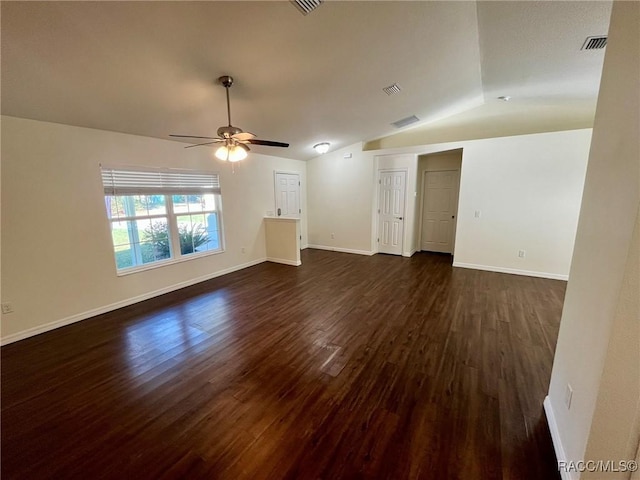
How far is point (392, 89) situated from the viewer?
3617 mm

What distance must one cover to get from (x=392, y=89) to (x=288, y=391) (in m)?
3.82

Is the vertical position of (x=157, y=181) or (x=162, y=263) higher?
(x=157, y=181)

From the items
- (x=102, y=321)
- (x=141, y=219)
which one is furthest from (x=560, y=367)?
(x=141, y=219)

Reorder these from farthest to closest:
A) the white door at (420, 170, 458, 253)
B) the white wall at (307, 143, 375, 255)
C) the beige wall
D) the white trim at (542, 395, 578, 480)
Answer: the white wall at (307, 143, 375, 255)
the white door at (420, 170, 458, 253)
the white trim at (542, 395, 578, 480)
the beige wall

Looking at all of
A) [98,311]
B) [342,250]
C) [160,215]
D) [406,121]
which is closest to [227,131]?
[160,215]

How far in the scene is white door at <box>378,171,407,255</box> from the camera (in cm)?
603

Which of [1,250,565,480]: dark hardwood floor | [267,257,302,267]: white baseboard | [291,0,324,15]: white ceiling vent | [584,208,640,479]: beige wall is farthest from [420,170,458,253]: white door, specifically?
[584,208,640,479]: beige wall

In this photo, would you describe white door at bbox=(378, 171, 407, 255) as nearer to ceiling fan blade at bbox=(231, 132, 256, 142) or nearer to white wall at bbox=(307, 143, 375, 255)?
white wall at bbox=(307, 143, 375, 255)

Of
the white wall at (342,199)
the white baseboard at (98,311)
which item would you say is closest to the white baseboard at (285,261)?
the white baseboard at (98,311)

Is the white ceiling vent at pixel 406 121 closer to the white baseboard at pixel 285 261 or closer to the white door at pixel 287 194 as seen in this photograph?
the white door at pixel 287 194

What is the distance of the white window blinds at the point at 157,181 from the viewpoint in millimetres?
3473

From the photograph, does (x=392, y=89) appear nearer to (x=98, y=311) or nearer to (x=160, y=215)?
(x=160, y=215)

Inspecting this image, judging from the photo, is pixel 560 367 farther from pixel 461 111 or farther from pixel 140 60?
pixel 461 111

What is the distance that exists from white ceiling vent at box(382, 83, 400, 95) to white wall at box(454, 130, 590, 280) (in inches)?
85.8
